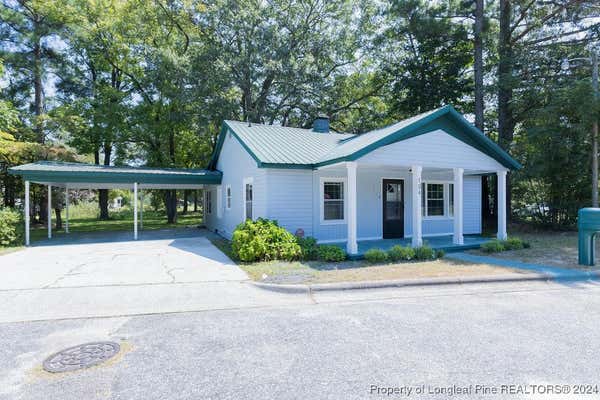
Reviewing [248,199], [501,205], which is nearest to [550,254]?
[501,205]

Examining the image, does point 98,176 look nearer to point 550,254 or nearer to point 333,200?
point 333,200

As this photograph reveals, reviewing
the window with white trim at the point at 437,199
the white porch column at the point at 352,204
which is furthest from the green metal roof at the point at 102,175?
the window with white trim at the point at 437,199

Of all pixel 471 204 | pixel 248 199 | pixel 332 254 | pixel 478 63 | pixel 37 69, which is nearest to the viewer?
pixel 332 254

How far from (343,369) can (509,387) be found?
1.50 meters

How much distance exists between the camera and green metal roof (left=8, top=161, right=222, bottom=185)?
1208cm

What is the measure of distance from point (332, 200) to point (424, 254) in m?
3.61

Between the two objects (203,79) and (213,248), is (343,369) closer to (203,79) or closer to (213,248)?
(213,248)

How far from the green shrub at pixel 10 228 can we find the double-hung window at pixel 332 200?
10981 millimetres

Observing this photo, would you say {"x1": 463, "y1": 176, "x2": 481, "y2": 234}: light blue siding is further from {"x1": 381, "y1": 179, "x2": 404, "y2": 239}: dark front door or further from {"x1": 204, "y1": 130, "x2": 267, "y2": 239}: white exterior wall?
{"x1": 204, "y1": 130, "x2": 267, "y2": 239}: white exterior wall

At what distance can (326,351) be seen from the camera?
379 centimetres

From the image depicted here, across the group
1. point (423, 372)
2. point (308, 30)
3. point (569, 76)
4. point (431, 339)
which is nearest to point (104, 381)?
point (423, 372)

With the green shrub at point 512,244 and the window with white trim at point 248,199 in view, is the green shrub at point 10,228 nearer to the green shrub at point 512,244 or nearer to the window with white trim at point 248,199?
the window with white trim at point 248,199

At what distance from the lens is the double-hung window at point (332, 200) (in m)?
11.2

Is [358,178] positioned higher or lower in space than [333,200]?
higher
